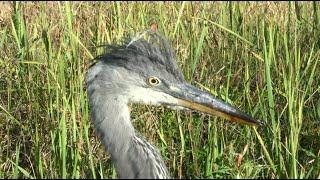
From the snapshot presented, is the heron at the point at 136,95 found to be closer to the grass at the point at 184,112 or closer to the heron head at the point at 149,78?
the heron head at the point at 149,78

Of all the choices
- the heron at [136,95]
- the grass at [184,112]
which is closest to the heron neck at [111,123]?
the heron at [136,95]

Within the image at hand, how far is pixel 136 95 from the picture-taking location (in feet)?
8.59

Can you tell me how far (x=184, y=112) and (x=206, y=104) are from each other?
0.63 meters

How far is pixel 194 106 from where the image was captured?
2.62 meters

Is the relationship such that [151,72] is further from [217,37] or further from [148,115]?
[217,37]

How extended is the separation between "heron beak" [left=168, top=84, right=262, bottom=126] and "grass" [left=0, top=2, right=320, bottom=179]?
0.13m

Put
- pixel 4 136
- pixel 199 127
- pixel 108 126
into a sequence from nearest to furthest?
1. pixel 108 126
2. pixel 199 127
3. pixel 4 136

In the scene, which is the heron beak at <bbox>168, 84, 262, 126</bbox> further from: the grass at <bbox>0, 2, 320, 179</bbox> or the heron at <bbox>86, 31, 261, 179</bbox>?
the grass at <bbox>0, 2, 320, 179</bbox>

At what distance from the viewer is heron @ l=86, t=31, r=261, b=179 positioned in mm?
2402

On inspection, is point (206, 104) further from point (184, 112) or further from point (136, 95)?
point (184, 112)

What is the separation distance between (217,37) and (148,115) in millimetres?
1026

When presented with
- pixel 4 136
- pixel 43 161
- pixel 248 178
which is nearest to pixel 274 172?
pixel 248 178

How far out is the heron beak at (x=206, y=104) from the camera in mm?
2562

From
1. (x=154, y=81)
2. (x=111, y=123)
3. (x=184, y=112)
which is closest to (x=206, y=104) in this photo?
(x=154, y=81)
